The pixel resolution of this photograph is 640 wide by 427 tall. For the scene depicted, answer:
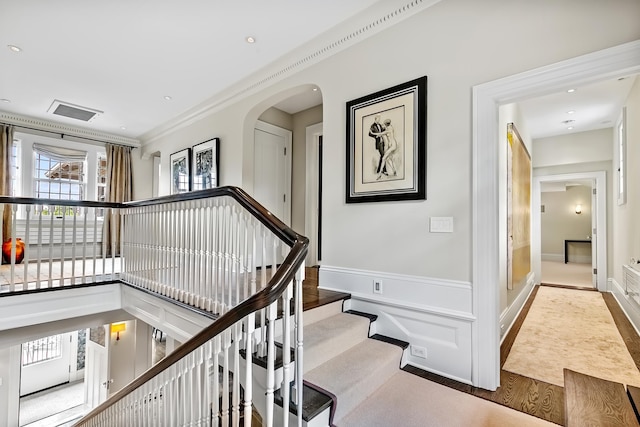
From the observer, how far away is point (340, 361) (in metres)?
2.14

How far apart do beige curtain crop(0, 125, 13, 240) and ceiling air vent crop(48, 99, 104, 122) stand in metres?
0.87

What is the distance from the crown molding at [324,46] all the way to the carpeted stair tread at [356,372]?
272 centimetres

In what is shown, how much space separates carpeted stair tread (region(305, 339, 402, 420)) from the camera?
1832 millimetres

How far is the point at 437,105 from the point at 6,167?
681 centimetres

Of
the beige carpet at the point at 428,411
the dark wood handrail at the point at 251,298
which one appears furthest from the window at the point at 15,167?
the beige carpet at the point at 428,411

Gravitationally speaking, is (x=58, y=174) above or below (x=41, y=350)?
above

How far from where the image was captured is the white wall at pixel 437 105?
1.93 m

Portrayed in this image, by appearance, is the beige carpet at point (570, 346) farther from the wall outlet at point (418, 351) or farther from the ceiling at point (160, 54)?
the ceiling at point (160, 54)

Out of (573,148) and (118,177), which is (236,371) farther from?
(573,148)

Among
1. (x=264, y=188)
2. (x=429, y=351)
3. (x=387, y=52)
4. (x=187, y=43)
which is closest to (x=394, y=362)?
(x=429, y=351)

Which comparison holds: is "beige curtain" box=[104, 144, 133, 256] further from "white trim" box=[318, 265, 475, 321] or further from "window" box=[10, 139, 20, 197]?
"white trim" box=[318, 265, 475, 321]

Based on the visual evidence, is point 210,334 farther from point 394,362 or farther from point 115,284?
point 115,284

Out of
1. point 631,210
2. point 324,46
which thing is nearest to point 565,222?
point 631,210

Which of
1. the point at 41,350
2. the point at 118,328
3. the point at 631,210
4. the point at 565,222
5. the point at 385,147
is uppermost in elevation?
the point at 385,147
